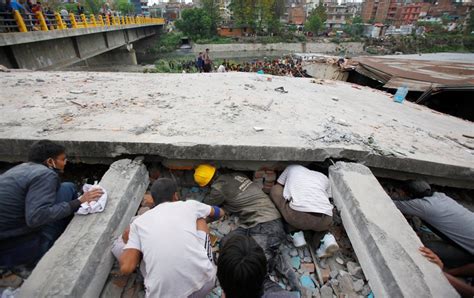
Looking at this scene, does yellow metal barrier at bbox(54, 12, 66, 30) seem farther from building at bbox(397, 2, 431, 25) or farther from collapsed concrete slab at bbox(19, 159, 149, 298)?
building at bbox(397, 2, 431, 25)

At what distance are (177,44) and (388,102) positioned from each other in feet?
116

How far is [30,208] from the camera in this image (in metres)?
1.67

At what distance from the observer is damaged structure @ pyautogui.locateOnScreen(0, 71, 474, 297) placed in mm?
1750

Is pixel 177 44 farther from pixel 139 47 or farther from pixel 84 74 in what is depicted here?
pixel 84 74

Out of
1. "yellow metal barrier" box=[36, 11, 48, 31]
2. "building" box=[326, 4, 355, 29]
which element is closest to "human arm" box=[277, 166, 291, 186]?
"yellow metal barrier" box=[36, 11, 48, 31]

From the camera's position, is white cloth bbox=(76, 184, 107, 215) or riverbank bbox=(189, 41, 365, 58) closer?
white cloth bbox=(76, 184, 107, 215)

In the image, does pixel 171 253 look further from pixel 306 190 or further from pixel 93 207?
pixel 306 190

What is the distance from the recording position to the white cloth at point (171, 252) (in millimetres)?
1453

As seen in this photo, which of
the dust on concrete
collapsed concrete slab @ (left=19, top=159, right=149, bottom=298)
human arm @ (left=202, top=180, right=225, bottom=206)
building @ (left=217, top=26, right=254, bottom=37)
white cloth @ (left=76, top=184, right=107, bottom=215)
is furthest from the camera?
building @ (left=217, top=26, right=254, bottom=37)

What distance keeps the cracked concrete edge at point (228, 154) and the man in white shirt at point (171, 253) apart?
0.91 meters

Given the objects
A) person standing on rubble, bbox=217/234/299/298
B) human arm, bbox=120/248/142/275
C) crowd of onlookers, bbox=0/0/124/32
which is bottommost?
human arm, bbox=120/248/142/275

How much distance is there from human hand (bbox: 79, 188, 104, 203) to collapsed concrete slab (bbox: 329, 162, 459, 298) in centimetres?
230

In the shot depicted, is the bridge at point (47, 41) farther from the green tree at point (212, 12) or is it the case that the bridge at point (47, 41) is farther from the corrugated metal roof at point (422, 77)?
the green tree at point (212, 12)

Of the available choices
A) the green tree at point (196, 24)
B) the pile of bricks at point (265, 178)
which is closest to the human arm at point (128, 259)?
the pile of bricks at point (265, 178)
